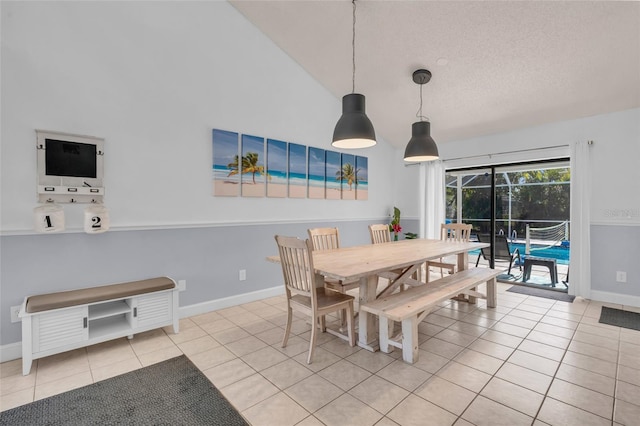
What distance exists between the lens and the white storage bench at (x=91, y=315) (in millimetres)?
2135

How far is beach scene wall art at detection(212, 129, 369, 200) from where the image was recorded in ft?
11.3

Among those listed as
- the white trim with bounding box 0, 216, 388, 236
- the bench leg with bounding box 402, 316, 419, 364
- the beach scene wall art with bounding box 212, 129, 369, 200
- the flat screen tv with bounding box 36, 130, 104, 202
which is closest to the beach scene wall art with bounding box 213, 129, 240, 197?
the beach scene wall art with bounding box 212, 129, 369, 200

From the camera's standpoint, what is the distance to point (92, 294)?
7.84ft

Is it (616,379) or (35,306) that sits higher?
(35,306)

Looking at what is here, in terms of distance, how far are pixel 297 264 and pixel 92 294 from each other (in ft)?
5.47

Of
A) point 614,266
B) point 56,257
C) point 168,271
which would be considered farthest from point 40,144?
point 614,266

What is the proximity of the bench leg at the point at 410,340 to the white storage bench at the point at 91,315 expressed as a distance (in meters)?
2.05

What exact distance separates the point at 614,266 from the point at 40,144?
20.1ft

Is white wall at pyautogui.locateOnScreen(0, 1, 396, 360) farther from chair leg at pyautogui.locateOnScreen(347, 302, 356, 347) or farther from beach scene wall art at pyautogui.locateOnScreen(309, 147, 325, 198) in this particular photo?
chair leg at pyautogui.locateOnScreen(347, 302, 356, 347)

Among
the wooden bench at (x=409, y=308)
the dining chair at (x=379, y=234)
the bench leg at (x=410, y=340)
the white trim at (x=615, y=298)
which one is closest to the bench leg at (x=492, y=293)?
the wooden bench at (x=409, y=308)

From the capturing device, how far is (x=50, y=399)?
6.06 ft

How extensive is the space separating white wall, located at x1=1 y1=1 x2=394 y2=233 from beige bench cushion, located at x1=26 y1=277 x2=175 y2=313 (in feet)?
1.84

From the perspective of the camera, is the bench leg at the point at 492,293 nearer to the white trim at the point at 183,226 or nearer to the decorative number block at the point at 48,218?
the white trim at the point at 183,226

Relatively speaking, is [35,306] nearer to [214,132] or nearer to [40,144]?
[40,144]
